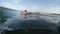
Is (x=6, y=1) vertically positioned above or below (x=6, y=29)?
above

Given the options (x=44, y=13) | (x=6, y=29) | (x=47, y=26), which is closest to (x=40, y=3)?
(x=44, y=13)

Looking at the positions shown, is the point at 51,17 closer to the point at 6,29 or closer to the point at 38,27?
the point at 38,27

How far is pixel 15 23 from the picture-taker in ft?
9.91

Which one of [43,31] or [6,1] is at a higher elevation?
[6,1]

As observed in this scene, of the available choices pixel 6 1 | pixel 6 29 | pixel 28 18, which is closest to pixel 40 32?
pixel 28 18

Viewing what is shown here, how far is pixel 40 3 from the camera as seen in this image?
3.05 meters

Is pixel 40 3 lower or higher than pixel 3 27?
higher

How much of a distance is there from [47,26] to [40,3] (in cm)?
36

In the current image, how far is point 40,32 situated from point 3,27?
55cm

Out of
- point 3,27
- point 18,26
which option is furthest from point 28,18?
point 3,27

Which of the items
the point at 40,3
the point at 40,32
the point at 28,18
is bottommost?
the point at 40,32

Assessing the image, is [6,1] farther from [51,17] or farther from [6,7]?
[51,17]

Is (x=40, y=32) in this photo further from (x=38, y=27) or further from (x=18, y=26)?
(x=18, y=26)

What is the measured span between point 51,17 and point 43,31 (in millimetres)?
238
